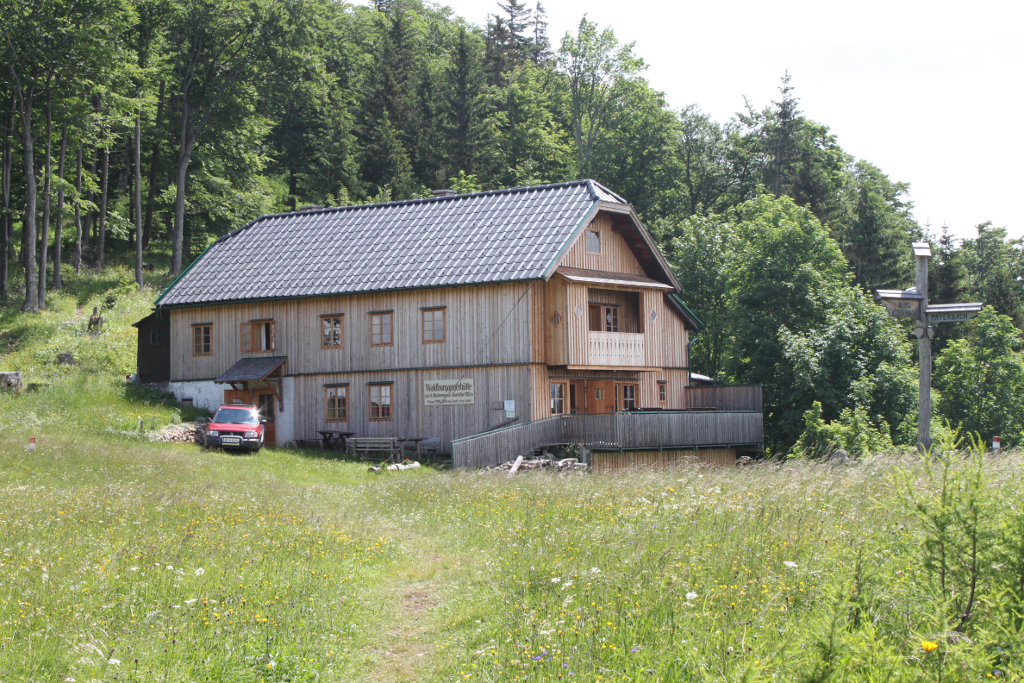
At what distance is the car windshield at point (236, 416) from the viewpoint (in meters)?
30.5

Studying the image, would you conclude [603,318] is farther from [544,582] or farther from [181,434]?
[544,582]

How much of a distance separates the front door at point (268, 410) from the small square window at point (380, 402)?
14.2ft

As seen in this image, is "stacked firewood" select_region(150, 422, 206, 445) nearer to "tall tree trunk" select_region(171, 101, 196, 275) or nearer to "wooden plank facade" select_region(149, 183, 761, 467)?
"wooden plank facade" select_region(149, 183, 761, 467)

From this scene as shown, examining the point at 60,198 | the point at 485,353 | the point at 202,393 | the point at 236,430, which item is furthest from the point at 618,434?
the point at 60,198

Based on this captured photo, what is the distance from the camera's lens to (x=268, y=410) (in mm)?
35625

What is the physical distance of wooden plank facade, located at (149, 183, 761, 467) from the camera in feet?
102

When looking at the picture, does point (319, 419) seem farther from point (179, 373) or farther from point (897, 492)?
point (897, 492)

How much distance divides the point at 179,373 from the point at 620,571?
31289mm

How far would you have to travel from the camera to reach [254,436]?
30.2 m

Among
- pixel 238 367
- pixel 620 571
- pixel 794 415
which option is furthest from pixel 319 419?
pixel 620 571

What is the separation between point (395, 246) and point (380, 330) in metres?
3.39

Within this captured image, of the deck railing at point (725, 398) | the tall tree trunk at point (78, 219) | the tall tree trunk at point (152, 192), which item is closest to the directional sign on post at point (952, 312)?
the deck railing at point (725, 398)

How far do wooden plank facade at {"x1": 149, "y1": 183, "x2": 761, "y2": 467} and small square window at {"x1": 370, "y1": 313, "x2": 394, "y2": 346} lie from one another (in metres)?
0.04

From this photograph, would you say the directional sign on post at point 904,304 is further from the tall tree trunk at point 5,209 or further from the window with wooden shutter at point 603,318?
the tall tree trunk at point 5,209
